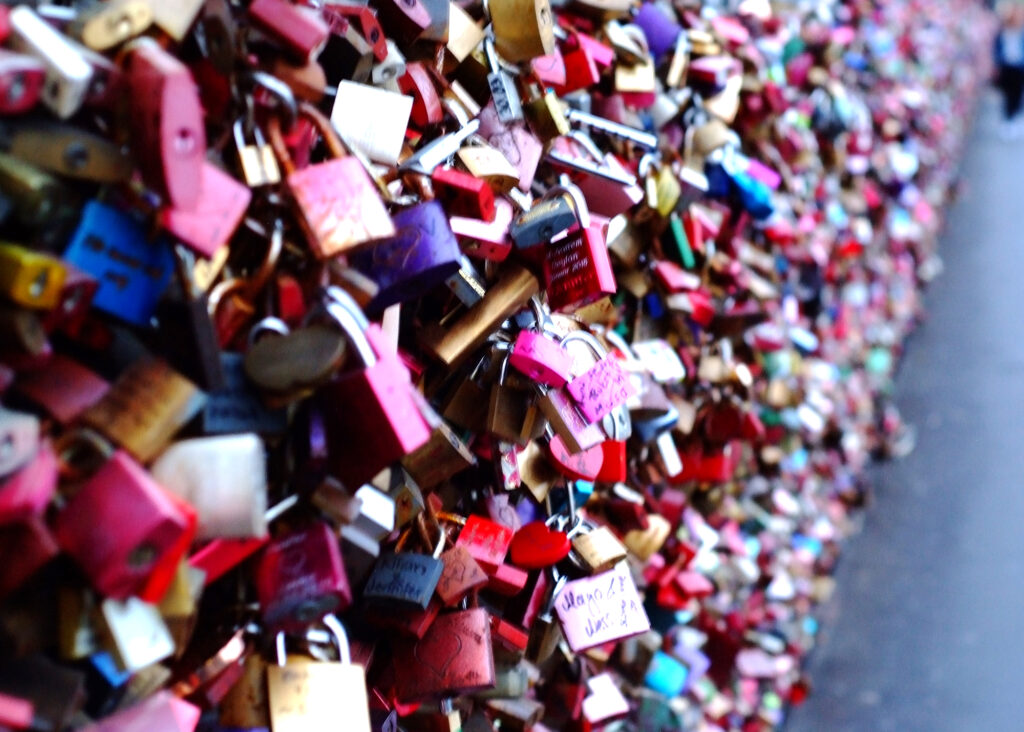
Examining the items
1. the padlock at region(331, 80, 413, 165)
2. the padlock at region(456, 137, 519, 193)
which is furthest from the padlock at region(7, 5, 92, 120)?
the padlock at region(456, 137, 519, 193)

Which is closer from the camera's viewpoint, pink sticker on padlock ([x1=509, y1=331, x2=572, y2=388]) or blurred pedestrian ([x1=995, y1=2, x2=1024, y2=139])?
pink sticker on padlock ([x1=509, y1=331, x2=572, y2=388])

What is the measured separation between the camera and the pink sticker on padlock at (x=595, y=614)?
4.13ft

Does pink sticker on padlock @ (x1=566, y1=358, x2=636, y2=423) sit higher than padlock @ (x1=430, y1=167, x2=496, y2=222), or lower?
lower

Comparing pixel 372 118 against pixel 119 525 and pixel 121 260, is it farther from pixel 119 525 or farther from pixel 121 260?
pixel 119 525

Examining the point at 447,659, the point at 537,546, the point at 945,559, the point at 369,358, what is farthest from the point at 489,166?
the point at 945,559

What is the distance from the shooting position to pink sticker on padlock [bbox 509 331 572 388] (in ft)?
3.62

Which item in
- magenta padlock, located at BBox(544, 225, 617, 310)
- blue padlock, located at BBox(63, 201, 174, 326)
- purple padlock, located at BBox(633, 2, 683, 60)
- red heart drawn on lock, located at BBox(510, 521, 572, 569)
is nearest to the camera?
blue padlock, located at BBox(63, 201, 174, 326)

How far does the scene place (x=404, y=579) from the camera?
41.4 inches

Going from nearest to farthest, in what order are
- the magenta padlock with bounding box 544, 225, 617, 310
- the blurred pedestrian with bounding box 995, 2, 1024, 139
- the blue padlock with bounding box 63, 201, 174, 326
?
the blue padlock with bounding box 63, 201, 174, 326
the magenta padlock with bounding box 544, 225, 617, 310
the blurred pedestrian with bounding box 995, 2, 1024, 139

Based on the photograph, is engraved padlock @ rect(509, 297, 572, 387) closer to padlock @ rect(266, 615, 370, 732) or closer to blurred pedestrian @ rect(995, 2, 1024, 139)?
padlock @ rect(266, 615, 370, 732)

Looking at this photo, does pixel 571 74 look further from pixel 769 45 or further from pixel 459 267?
pixel 769 45

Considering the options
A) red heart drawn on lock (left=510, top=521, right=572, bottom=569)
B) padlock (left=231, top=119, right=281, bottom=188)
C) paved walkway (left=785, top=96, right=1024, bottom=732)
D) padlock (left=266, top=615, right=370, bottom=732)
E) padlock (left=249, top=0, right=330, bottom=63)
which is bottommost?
paved walkway (left=785, top=96, right=1024, bottom=732)

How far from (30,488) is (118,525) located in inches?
2.8

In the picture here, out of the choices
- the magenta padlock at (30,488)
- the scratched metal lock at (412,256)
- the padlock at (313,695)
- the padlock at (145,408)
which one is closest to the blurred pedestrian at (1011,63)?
the scratched metal lock at (412,256)
